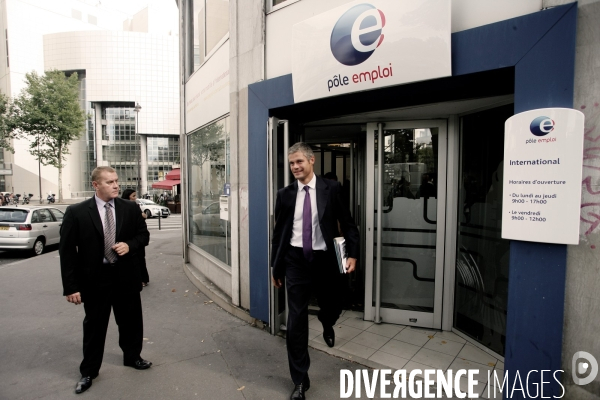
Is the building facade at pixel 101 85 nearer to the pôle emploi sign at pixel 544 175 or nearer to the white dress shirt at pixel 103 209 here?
the white dress shirt at pixel 103 209

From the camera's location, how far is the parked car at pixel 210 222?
6159 mm

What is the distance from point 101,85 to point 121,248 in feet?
190

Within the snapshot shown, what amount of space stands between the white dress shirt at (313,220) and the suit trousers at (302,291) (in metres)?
0.06

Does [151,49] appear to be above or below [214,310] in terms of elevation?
above

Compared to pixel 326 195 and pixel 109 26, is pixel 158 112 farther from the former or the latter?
pixel 326 195

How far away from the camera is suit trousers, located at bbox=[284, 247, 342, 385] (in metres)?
2.83

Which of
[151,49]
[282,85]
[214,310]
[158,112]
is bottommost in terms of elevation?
[214,310]

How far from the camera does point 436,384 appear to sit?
308 centimetres

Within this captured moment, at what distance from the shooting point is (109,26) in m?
61.0

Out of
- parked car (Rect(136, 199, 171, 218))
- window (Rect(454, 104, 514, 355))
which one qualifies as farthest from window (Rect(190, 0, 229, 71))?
parked car (Rect(136, 199, 171, 218))

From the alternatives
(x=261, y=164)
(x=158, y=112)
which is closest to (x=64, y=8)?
(x=158, y=112)

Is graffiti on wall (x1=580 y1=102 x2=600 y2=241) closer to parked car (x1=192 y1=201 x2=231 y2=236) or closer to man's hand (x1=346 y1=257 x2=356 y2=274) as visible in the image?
man's hand (x1=346 y1=257 x2=356 y2=274)

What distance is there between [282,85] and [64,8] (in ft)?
226

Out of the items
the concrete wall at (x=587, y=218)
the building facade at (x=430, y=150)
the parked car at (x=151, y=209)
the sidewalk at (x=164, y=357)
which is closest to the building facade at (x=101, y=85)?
the parked car at (x=151, y=209)
